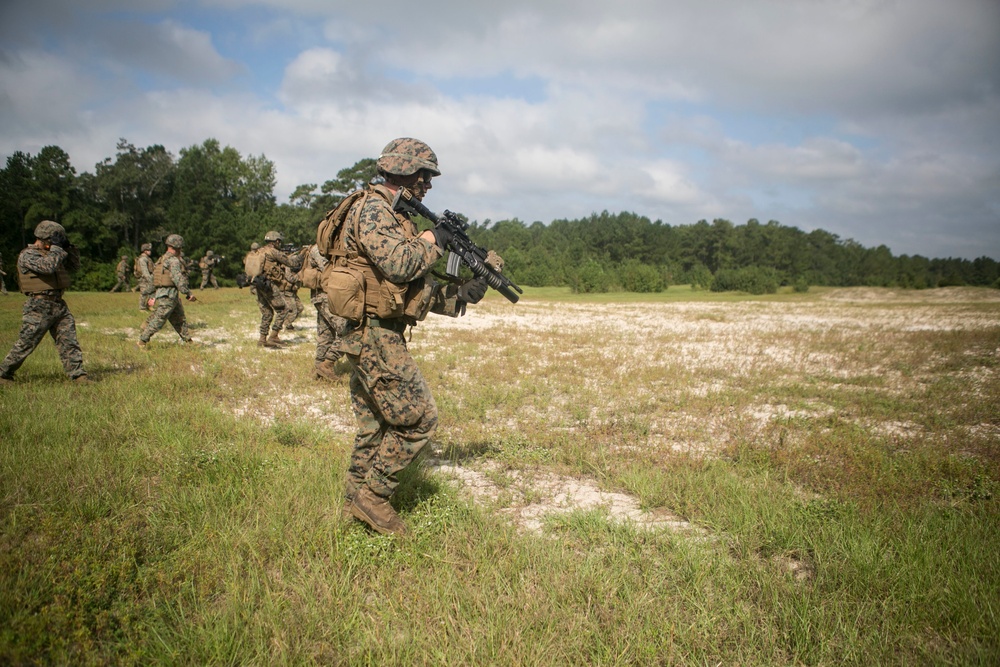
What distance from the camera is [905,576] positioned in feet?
10.5

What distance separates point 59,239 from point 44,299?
0.88 meters

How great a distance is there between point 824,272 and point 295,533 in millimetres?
95797

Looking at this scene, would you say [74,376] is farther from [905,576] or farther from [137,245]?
[137,245]

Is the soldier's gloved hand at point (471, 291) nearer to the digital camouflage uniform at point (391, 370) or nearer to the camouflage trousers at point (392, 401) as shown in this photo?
the digital camouflage uniform at point (391, 370)

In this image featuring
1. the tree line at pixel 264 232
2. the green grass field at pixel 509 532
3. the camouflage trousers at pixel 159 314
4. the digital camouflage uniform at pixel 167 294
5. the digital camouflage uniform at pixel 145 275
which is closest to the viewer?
the green grass field at pixel 509 532

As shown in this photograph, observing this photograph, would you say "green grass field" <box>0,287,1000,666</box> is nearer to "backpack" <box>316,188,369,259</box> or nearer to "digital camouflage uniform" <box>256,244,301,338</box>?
"backpack" <box>316,188,369,259</box>

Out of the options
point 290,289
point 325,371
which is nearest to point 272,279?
point 290,289

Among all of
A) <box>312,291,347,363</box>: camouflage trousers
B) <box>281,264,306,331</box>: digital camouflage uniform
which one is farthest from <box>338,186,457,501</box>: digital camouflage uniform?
<box>281,264,306,331</box>: digital camouflage uniform

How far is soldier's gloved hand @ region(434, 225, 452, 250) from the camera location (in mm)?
3945

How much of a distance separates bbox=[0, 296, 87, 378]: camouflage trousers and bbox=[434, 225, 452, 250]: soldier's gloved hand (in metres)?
6.55

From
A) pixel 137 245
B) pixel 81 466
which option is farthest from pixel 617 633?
pixel 137 245

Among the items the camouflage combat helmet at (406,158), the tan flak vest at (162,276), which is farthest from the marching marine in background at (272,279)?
the camouflage combat helmet at (406,158)

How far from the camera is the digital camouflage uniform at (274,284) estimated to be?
39.5 feet

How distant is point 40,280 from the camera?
7.47m
